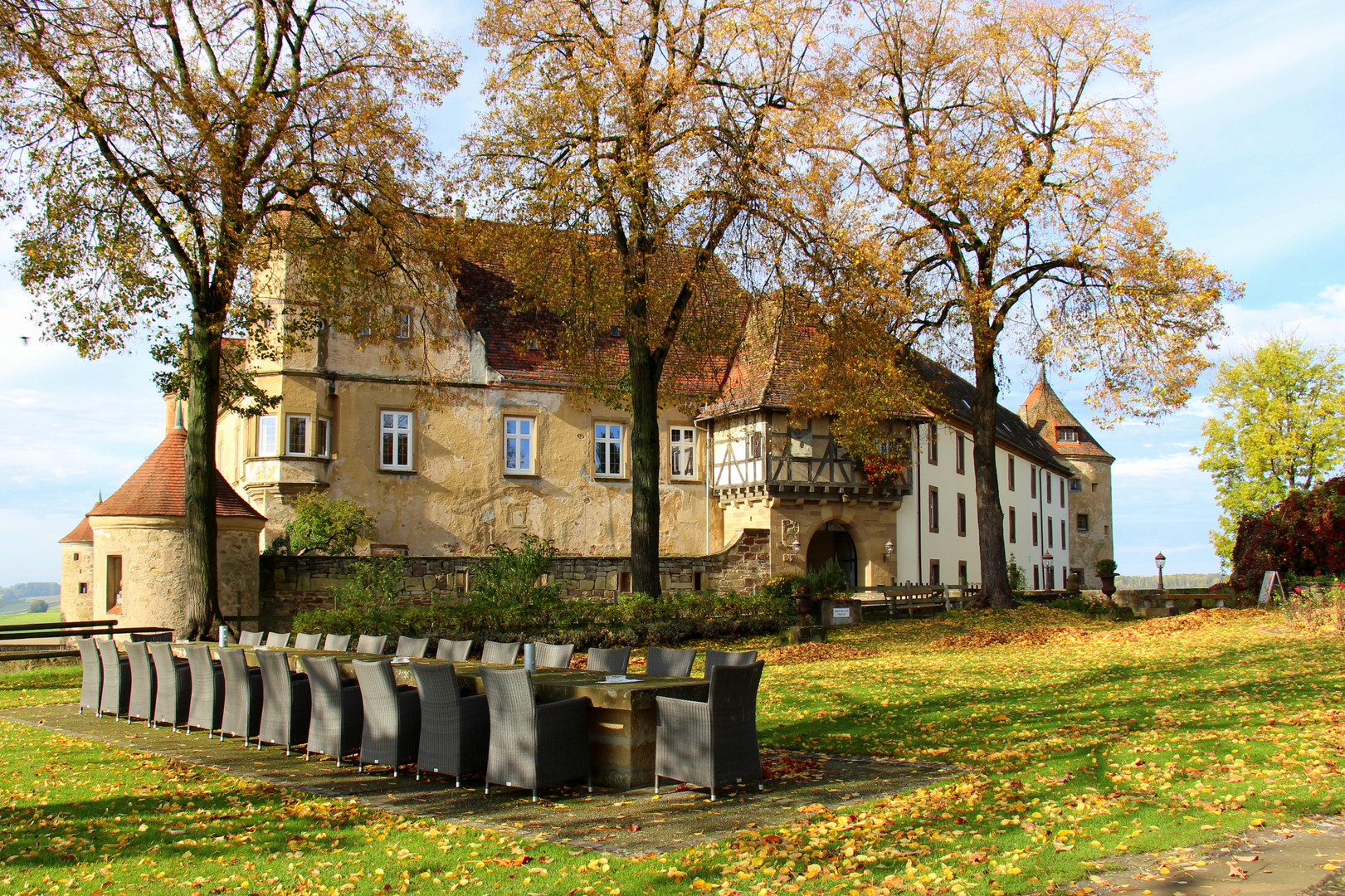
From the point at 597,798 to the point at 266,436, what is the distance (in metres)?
20.5

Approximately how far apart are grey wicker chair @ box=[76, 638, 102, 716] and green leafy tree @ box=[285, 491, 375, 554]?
1095cm

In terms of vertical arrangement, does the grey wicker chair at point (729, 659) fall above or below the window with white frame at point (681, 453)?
below

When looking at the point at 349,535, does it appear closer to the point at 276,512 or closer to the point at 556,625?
the point at 276,512

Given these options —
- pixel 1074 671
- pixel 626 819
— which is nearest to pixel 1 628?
pixel 626 819

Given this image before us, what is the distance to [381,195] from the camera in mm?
17141

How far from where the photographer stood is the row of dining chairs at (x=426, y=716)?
7316mm

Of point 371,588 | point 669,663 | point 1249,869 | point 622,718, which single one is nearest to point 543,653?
point 669,663

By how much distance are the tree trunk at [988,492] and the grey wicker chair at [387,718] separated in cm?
1744

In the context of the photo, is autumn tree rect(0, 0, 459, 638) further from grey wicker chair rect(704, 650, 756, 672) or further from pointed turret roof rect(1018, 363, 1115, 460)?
pointed turret roof rect(1018, 363, 1115, 460)

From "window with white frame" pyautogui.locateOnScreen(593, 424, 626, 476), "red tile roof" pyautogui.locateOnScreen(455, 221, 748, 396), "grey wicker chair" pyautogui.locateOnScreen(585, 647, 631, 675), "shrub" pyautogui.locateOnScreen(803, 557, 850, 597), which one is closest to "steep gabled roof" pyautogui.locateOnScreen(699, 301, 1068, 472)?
"red tile roof" pyautogui.locateOnScreen(455, 221, 748, 396)

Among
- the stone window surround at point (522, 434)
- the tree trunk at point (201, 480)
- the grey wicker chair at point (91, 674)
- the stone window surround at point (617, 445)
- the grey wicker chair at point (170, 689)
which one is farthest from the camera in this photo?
the stone window surround at point (617, 445)

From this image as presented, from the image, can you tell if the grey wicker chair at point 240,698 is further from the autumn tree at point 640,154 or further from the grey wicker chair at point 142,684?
the autumn tree at point 640,154

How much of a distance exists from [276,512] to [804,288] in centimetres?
1430

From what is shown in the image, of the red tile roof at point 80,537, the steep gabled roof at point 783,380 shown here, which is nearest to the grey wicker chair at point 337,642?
the steep gabled roof at point 783,380
